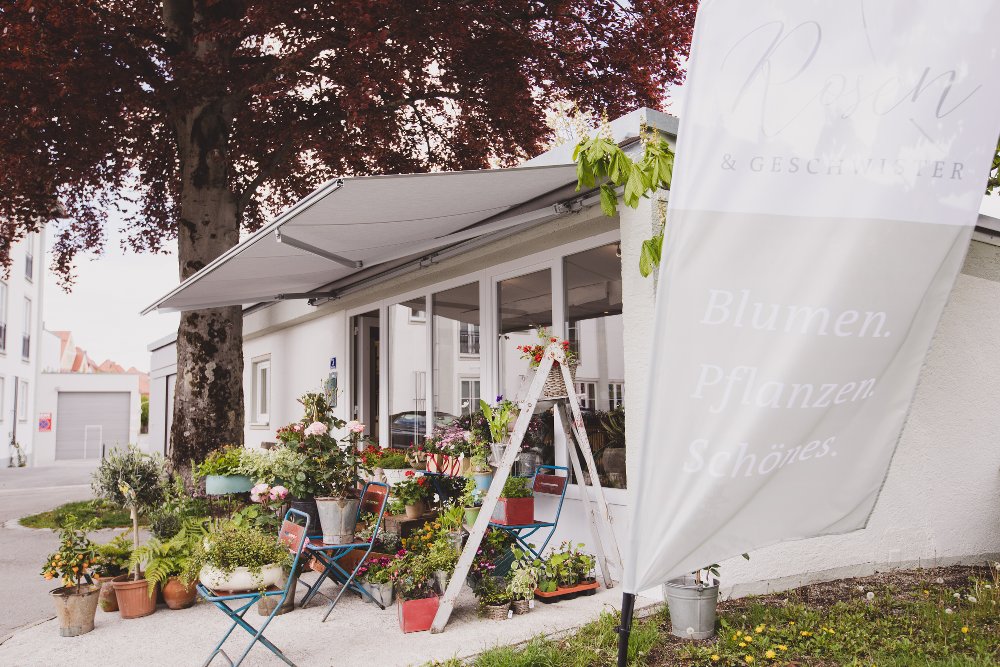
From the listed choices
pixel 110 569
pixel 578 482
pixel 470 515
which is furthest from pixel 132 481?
pixel 578 482

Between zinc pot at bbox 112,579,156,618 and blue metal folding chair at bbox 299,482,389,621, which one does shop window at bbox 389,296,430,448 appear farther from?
zinc pot at bbox 112,579,156,618

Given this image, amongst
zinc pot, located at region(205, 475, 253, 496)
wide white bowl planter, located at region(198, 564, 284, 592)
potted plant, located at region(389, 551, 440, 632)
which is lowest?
potted plant, located at region(389, 551, 440, 632)

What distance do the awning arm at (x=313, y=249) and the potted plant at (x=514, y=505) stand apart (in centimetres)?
221

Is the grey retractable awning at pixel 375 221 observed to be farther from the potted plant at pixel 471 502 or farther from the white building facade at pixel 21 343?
the white building facade at pixel 21 343

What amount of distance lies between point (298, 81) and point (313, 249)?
163 inches

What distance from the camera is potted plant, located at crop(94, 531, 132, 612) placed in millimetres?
5109

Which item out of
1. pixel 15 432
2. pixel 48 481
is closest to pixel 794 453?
pixel 48 481

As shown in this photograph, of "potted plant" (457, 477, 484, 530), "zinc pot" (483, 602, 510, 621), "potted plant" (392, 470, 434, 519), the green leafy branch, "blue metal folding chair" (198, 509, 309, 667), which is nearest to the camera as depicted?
the green leafy branch

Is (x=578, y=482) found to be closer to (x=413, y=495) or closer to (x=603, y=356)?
(x=603, y=356)

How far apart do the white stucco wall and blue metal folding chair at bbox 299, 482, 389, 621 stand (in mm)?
28777

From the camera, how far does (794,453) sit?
1564 millimetres

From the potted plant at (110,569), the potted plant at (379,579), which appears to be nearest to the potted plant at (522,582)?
the potted plant at (379,579)

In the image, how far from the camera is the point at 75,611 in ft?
15.1

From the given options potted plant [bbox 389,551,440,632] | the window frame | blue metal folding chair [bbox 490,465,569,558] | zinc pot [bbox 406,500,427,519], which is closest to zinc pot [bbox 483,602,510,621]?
potted plant [bbox 389,551,440,632]
